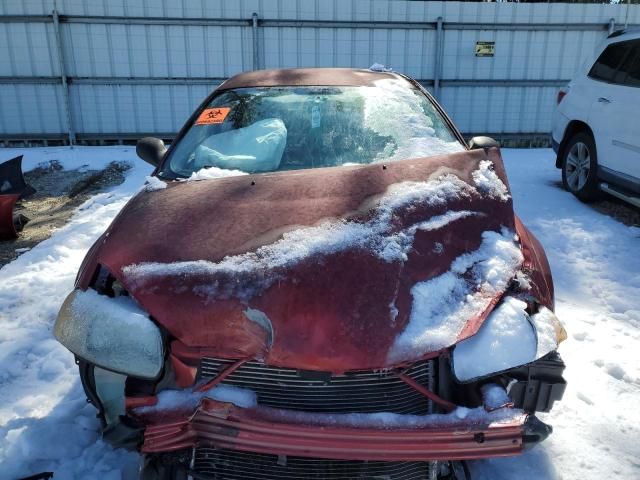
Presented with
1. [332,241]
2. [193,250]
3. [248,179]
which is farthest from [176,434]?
[248,179]

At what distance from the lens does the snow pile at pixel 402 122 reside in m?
2.91

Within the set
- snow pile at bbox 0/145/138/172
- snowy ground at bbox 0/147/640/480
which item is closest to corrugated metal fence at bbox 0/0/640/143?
snow pile at bbox 0/145/138/172

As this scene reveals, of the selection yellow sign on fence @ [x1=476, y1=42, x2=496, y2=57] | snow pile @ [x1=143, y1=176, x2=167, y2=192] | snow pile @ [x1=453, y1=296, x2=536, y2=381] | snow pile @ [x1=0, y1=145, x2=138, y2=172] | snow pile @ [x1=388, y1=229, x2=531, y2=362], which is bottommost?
snow pile @ [x1=0, y1=145, x2=138, y2=172]

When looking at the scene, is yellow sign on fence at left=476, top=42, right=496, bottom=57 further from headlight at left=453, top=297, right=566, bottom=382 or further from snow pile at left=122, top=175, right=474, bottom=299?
headlight at left=453, top=297, right=566, bottom=382

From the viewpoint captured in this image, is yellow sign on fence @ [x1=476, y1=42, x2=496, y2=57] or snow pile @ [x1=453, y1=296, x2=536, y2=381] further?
yellow sign on fence @ [x1=476, y1=42, x2=496, y2=57]

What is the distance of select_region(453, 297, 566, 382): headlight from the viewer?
183cm

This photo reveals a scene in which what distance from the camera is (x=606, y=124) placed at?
5879 mm

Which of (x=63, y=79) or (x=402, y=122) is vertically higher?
(x=402, y=122)

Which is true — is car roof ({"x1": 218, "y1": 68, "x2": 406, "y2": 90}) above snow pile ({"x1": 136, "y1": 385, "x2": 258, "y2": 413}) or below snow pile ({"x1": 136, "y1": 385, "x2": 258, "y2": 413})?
above

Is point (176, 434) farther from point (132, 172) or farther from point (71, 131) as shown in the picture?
point (71, 131)

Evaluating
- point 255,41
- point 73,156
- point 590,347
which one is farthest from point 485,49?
point 590,347

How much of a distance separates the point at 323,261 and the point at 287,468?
72 cm

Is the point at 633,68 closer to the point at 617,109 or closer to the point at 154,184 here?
the point at 617,109

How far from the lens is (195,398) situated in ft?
5.95
